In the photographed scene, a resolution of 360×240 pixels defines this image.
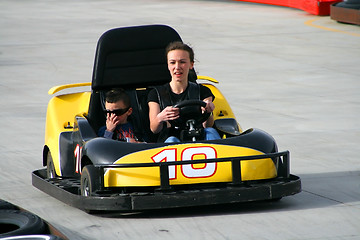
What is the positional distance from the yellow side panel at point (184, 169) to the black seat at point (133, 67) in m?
0.81

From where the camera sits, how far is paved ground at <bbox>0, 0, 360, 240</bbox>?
5215 mm

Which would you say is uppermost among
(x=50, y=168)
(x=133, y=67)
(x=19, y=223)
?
(x=133, y=67)

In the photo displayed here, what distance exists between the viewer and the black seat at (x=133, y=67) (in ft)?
20.5

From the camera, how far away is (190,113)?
571 cm

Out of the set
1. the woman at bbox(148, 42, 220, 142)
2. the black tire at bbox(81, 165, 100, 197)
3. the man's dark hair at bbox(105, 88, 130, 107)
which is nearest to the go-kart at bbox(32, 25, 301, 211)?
the black tire at bbox(81, 165, 100, 197)

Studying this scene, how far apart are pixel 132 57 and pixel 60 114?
703mm

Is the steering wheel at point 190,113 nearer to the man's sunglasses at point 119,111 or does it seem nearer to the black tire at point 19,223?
the man's sunglasses at point 119,111

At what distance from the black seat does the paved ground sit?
0.82m

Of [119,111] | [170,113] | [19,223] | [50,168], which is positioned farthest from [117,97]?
[19,223]

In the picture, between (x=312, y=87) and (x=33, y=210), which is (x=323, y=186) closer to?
(x=33, y=210)

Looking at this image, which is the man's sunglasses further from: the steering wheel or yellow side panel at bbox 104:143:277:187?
yellow side panel at bbox 104:143:277:187

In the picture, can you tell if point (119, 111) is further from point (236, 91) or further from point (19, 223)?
point (236, 91)

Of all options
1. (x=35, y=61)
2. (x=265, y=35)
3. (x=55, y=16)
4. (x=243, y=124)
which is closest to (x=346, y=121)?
(x=243, y=124)

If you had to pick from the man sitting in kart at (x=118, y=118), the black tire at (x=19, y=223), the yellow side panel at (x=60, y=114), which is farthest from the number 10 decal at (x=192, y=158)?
the yellow side panel at (x=60, y=114)
